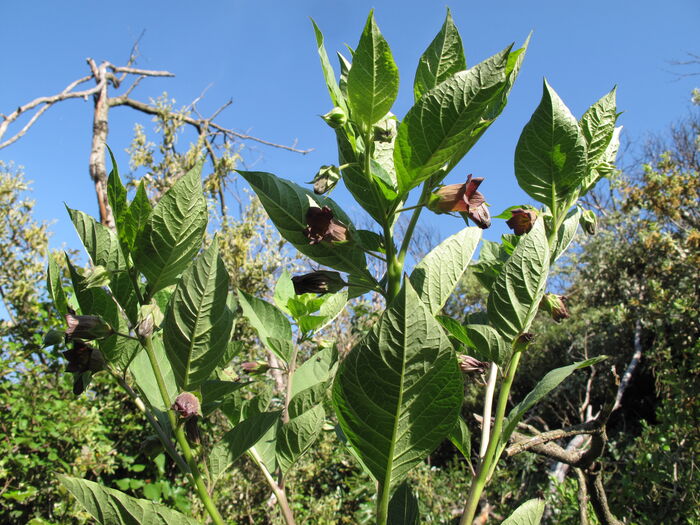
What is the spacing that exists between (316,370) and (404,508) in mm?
292

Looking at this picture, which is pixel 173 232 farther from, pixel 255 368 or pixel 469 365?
pixel 255 368

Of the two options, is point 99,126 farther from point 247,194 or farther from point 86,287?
point 86,287

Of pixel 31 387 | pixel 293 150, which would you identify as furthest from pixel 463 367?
pixel 293 150

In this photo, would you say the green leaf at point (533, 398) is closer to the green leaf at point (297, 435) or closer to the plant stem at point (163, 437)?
the green leaf at point (297, 435)

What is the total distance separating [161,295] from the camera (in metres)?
0.71

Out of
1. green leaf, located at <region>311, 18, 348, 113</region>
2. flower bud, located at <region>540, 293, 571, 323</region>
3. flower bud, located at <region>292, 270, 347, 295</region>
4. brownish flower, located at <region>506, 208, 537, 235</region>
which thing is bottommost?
flower bud, located at <region>540, 293, 571, 323</region>

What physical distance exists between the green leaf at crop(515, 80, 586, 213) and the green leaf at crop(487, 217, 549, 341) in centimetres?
Result: 8

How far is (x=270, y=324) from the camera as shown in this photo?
917 mm

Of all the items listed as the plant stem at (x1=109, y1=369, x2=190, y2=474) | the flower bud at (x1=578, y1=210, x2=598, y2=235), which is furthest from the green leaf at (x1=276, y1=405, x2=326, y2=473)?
the flower bud at (x1=578, y1=210, x2=598, y2=235)

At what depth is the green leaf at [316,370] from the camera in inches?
31.7

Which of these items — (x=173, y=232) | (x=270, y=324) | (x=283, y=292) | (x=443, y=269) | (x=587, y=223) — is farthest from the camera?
(x=283, y=292)

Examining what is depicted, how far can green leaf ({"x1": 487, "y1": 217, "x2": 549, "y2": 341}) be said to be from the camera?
0.52 m

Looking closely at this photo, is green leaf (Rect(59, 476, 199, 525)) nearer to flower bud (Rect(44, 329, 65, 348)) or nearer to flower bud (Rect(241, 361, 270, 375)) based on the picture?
flower bud (Rect(44, 329, 65, 348))

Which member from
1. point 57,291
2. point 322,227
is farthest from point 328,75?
point 57,291
